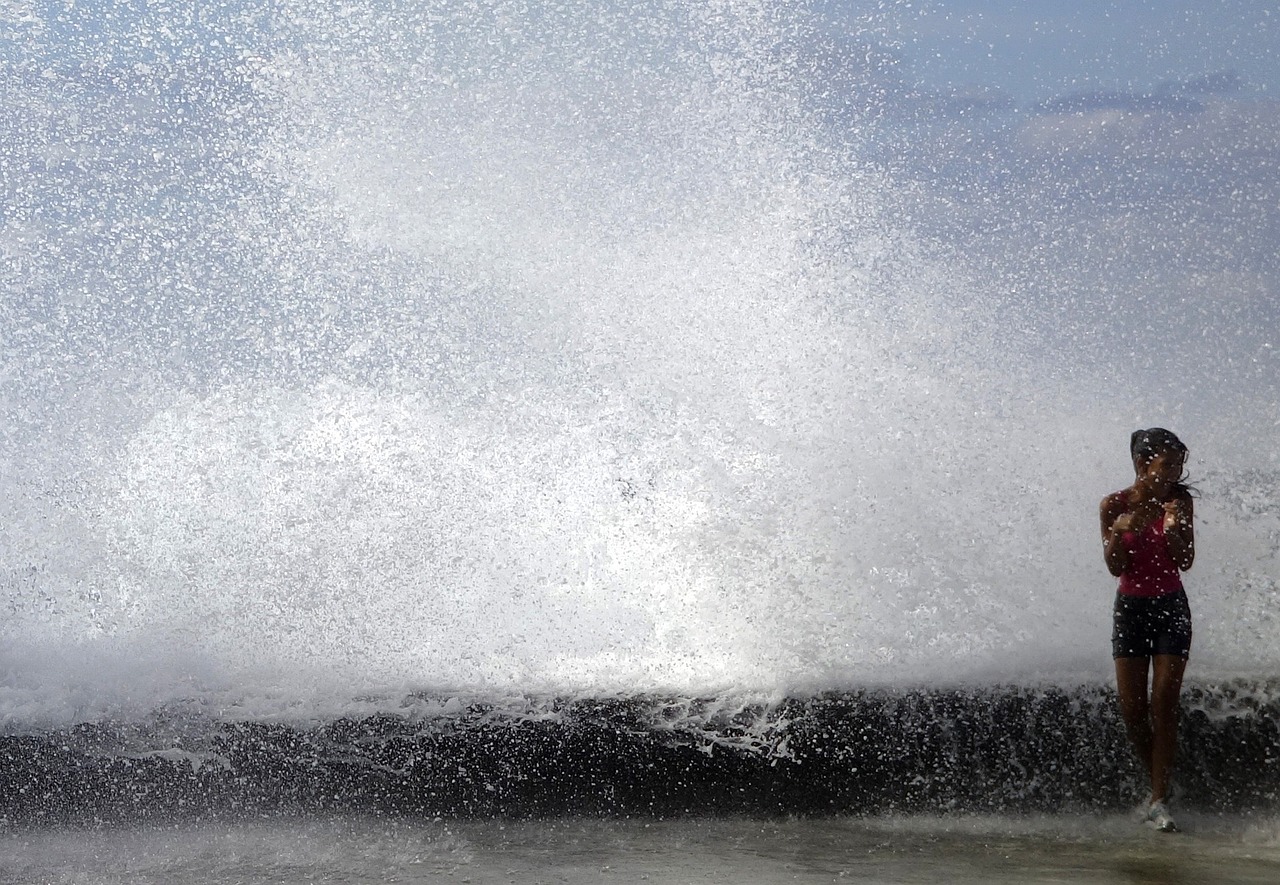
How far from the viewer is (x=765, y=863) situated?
13.4ft

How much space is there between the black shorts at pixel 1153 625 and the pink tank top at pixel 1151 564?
0.09ft

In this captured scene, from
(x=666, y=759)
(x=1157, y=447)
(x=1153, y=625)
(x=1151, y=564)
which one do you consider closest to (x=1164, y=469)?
(x=1157, y=447)

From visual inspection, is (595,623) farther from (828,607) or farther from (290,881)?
(290,881)

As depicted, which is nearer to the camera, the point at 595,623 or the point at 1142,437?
the point at 1142,437

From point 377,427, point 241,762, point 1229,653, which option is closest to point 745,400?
point 377,427

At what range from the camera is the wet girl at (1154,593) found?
4.35 meters

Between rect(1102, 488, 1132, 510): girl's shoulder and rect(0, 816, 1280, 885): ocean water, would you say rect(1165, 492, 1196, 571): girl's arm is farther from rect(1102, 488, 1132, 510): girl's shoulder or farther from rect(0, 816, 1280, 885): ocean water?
rect(0, 816, 1280, 885): ocean water

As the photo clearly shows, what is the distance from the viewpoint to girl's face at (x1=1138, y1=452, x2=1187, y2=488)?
4.38 m

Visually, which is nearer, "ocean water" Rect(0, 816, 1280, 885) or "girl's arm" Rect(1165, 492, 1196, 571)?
"ocean water" Rect(0, 816, 1280, 885)

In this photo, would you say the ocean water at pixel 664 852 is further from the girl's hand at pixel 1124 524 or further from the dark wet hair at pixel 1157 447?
the dark wet hair at pixel 1157 447

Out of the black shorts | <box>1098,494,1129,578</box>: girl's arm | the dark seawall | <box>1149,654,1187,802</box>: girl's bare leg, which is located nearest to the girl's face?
<box>1098,494,1129,578</box>: girl's arm

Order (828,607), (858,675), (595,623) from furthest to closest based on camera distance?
(595,623) < (828,607) < (858,675)

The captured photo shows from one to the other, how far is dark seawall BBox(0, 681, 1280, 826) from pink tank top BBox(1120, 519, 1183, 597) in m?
0.70

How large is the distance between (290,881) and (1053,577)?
4.21 m
